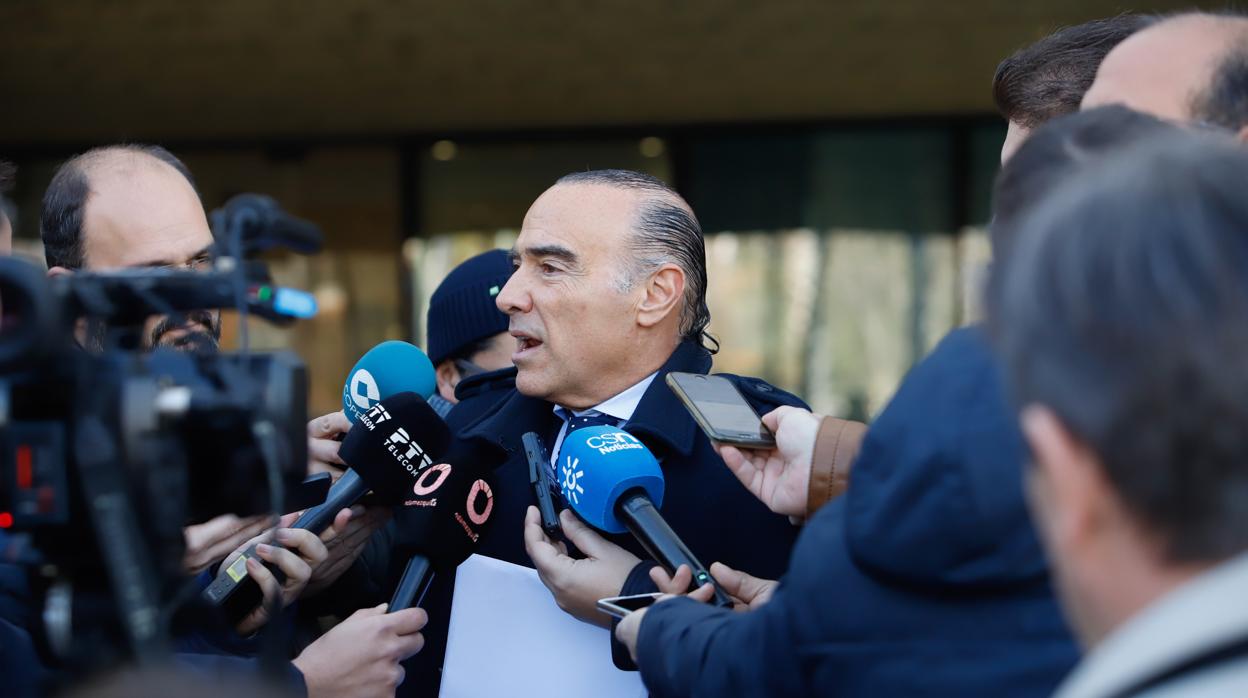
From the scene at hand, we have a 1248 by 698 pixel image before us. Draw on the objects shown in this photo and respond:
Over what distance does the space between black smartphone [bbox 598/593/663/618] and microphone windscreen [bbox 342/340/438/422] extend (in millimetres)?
809

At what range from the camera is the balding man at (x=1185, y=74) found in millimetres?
1456

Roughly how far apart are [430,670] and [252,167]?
6.87m

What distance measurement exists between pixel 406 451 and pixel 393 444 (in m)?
0.03

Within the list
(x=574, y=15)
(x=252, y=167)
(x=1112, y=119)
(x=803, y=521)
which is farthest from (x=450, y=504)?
(x=252, y=167)

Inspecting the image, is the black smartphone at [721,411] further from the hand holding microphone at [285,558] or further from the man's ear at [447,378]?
the man's ear at [447,378]

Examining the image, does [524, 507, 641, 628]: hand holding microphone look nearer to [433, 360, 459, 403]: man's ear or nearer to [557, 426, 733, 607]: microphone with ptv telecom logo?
[557, 426, 733, 607]: microphone with ptv telecom logo

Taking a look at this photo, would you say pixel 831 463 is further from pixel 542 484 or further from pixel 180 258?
pixel 180 258

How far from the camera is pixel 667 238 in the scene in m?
2.59

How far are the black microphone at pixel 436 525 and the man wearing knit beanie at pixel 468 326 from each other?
932 millimetres

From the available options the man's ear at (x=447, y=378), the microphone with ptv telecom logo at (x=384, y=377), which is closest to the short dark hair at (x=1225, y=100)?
the microphone with ptv telecom logo at (x=384, y=377)

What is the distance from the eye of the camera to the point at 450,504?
2254mm

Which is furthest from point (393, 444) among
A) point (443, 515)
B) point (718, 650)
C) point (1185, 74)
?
point (1185, 74)

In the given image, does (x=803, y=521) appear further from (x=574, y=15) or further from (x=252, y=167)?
(x=252, y=167)

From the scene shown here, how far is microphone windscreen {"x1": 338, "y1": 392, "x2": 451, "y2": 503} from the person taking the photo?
2.16 m
